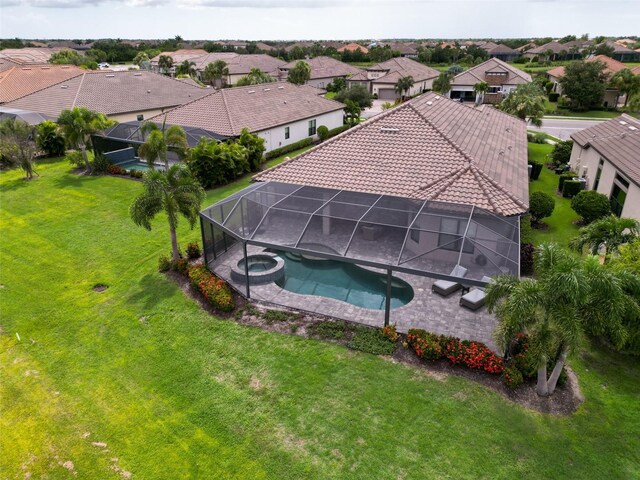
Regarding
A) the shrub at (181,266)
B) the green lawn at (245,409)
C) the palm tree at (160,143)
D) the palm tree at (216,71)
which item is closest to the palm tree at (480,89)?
the palm tree at (216,71)

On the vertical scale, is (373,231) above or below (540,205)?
above

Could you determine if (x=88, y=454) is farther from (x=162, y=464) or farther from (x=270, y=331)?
(x=270, y=331)

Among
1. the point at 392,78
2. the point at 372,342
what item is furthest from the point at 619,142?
the point at 392,78

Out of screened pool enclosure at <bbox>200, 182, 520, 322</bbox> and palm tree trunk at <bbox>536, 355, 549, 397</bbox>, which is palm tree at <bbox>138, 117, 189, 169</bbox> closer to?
screened pool enclosure at <bbox>200, 182, 520, 322</bbox>

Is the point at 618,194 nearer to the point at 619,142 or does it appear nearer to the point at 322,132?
the point at 619,142

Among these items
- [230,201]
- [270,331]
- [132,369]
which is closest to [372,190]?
[230,201]

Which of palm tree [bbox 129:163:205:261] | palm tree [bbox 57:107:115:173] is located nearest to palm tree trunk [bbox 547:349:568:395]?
palm tree [bbox 129:163:205:261]

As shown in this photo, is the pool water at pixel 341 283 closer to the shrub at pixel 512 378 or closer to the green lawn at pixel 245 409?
the green lawn at pixel 245 409
